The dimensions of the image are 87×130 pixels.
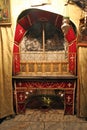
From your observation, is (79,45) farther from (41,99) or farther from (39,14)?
(41,99)

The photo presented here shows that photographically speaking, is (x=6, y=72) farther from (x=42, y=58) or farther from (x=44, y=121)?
(x=44, y=121)

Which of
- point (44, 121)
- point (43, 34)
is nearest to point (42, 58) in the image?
point (43, 34)

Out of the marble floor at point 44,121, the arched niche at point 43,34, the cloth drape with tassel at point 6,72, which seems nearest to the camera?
the marble floor at point 44,121

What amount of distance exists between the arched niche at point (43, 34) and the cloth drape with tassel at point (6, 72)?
0.33 meters

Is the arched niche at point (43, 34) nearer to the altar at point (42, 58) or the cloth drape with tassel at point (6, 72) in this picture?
the altar at point (42, 58)

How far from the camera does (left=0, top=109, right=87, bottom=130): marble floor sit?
4680mm

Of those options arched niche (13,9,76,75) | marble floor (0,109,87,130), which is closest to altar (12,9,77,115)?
arched niche (13,9,76,75)

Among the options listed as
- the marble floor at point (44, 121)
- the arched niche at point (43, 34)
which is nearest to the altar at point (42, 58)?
the arched niche at point (43, 34)

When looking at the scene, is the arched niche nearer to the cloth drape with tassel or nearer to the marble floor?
the cloth drape with tassel

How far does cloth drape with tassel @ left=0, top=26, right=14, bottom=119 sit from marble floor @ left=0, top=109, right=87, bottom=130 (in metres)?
0.31

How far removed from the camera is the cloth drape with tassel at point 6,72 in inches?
192

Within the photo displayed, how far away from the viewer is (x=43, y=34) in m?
5.45

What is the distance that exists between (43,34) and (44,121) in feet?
7.37

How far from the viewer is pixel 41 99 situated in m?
5.69
